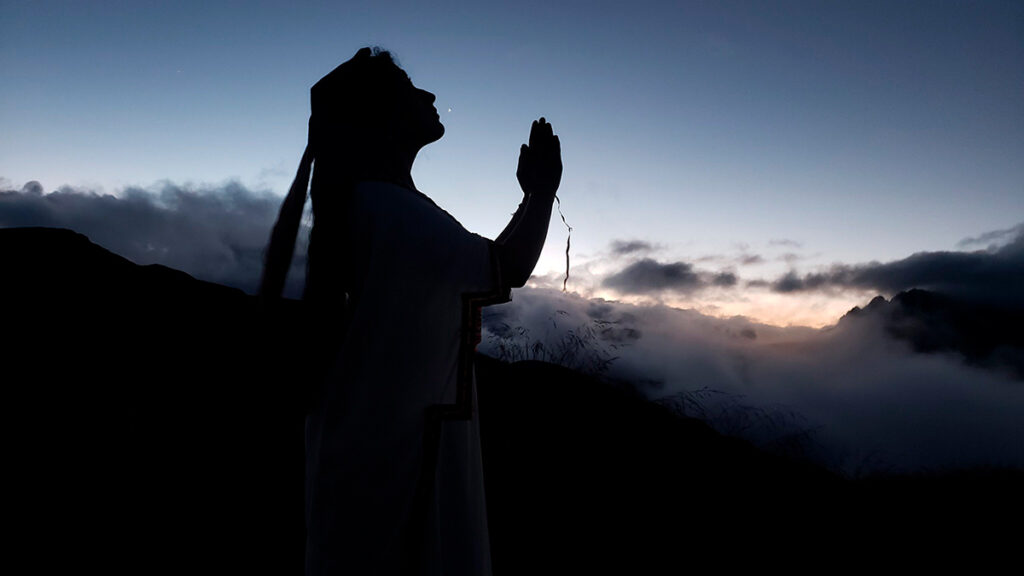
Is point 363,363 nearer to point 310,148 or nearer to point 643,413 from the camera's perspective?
point 310,148

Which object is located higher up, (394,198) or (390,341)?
(394,198)

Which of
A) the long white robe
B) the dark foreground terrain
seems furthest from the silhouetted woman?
the dark foreground terrain

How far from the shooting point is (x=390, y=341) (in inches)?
→ 47.4

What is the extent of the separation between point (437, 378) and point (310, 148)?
838mm

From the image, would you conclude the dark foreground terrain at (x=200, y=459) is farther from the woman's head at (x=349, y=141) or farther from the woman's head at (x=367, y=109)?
the woman's head at (x=367, y=109)

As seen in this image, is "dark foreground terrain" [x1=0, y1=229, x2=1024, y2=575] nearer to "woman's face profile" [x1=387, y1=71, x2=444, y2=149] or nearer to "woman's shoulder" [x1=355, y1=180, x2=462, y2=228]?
"woman's shoulder" [x1=355, y1=180, x2=462, y2=228]

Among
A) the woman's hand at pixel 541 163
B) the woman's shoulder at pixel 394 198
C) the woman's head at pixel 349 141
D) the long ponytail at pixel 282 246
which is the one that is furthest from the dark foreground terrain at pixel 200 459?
the woman's hand at pixel 541 163

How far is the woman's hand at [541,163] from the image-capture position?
1454 mm

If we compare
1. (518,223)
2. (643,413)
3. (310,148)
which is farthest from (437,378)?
(643,413)

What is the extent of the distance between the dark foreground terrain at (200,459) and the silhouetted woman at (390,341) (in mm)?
152

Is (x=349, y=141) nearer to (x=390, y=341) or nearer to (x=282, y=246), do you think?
(x=282, y=246)

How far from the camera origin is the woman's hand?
1.45 meters

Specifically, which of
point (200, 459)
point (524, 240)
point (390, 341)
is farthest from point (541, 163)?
point (200, 459)

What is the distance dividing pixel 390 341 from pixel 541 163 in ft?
2.32
